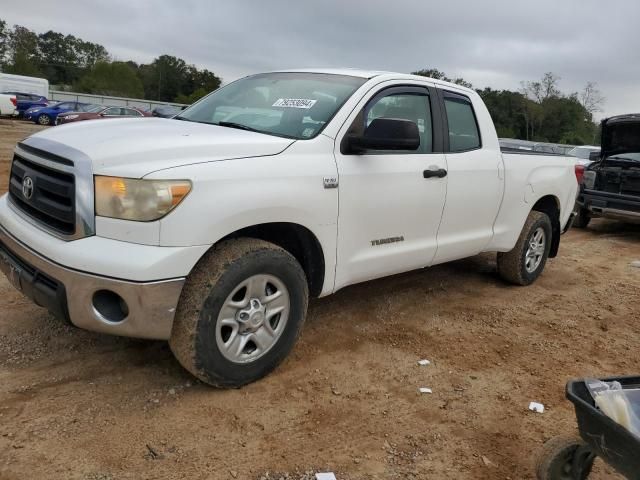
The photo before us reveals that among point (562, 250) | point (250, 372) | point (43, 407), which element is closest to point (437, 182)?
point (250, 372)

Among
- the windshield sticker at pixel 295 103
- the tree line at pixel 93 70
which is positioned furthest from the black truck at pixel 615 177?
the tree line at pixel 93 70

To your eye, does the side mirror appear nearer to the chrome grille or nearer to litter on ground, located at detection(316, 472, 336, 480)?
the chrome grille

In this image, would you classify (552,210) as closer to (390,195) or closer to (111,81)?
(390,195)

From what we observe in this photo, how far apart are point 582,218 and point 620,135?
1.55m

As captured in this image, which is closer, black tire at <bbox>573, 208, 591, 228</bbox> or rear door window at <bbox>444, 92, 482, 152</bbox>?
rear door window at <bbox>444, 92, 482, 152</bbox>

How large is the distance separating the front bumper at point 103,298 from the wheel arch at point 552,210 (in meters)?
4.17

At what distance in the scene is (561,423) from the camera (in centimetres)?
309

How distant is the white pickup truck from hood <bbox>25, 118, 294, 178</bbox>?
10 mm

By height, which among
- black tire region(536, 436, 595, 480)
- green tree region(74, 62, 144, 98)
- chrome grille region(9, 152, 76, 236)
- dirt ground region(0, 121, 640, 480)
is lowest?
dirt ground region(0, 121, 640, 480)

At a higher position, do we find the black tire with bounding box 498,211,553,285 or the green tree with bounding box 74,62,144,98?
the green tree with bounding box 74,62,144,98

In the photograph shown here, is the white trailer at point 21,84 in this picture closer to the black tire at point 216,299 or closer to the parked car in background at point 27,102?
the parked car in background at point 27,102

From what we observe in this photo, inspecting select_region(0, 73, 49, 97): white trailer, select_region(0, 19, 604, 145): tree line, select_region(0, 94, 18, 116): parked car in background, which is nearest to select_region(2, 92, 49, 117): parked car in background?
select_region(0, 94, 18, 116): parked car in background

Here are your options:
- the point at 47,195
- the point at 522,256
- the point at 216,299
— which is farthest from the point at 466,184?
the point at 47,195

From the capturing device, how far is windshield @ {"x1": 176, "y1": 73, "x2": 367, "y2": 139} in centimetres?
348
